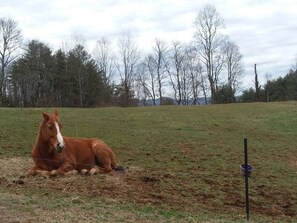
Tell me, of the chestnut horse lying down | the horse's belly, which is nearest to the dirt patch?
the chestnut horse lying down

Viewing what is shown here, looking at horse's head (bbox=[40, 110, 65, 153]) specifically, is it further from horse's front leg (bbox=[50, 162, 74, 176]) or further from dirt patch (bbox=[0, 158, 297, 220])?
dirt patch (bbox=[0, 158, 297, 220])

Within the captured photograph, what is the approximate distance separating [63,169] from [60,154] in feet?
0.99

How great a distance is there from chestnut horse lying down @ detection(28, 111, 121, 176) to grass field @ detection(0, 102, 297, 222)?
0.42 m

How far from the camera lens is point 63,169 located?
7922mm

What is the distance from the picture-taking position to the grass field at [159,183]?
5824 mm

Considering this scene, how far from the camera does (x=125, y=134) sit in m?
17.8

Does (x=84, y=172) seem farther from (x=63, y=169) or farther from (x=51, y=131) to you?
(x=51, y=131)

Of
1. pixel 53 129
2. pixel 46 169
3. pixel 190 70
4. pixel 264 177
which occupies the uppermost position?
pixel 190 70

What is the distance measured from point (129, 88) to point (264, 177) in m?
58.8

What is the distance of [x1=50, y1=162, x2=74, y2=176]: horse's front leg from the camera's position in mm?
7773

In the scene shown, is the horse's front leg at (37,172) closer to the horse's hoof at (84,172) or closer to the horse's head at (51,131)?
the horse's head at (51,131)

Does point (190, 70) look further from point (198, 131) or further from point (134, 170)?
point (134, 170)

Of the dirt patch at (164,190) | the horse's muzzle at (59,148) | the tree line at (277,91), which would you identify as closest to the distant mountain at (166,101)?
the tree line at (277,91)

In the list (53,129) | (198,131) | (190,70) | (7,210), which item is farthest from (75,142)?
(190,70)
